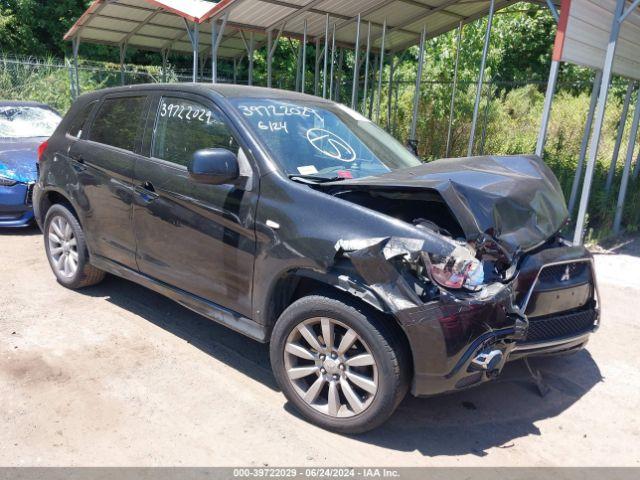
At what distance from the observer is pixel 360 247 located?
2.92 metres

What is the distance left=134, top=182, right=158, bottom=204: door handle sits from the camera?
13.3 feet

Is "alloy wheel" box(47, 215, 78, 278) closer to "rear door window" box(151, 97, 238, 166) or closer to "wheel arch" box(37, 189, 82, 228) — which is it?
"wheel arch" box(37, 189, 82, 228)

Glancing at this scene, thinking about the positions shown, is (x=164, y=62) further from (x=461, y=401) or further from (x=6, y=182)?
(x=461, y=401)

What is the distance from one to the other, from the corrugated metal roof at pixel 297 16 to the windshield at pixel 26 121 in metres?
3.58

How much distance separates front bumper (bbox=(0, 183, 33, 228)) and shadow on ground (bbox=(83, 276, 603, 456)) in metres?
3.34

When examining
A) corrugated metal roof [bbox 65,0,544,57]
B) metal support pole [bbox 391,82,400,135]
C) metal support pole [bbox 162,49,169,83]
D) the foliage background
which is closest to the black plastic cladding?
the foliage background

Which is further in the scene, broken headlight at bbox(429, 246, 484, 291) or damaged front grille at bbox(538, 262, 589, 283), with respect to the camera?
damaged front grille at bbox(538, 262, 589, 283)

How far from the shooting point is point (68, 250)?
511cm

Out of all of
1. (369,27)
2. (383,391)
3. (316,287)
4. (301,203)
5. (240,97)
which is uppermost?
(369,27)

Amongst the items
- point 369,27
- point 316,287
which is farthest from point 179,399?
point 369,27

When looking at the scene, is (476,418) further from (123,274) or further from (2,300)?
(2,300)

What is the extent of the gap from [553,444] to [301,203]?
1990mm

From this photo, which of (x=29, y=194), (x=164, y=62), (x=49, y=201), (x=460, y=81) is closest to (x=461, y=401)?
(x=49, y=201)

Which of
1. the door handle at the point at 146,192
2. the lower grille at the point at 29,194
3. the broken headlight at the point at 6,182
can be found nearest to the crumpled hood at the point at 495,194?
the door handle at the point at 146,192
